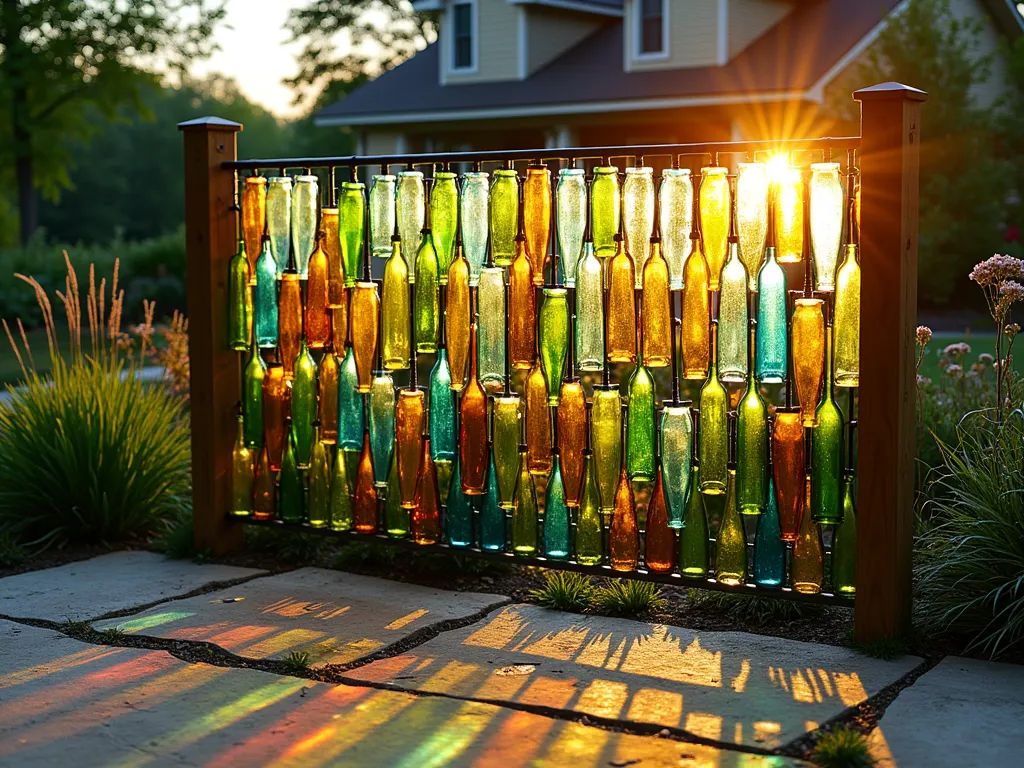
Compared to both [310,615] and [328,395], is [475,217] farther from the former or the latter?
[310,615]

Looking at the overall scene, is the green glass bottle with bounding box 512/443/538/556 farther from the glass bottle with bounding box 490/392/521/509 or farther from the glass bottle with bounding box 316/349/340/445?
the glass bottle with bounding box 316/349/340/445

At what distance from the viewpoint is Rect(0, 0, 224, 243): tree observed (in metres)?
23.9

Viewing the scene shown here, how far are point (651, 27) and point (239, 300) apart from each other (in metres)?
16.5

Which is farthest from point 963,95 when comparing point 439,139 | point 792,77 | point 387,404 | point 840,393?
point 387,404

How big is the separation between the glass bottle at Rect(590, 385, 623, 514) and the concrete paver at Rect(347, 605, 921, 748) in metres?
0.44

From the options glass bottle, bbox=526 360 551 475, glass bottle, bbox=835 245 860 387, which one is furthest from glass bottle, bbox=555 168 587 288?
glass bottle, bbox=835 245 860 387

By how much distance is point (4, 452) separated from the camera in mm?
5387

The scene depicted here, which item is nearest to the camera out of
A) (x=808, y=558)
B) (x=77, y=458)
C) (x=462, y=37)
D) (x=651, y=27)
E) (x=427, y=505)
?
(x=808, y=558)

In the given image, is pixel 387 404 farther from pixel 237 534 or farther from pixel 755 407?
pixel 755 407

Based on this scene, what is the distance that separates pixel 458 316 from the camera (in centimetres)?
432

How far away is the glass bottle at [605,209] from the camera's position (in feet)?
13.1

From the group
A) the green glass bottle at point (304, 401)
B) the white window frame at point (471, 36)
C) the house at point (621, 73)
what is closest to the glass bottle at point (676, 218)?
the green glass bottle at point (304, 401)

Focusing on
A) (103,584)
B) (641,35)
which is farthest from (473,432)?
(641,35)

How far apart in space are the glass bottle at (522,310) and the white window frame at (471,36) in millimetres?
18925
